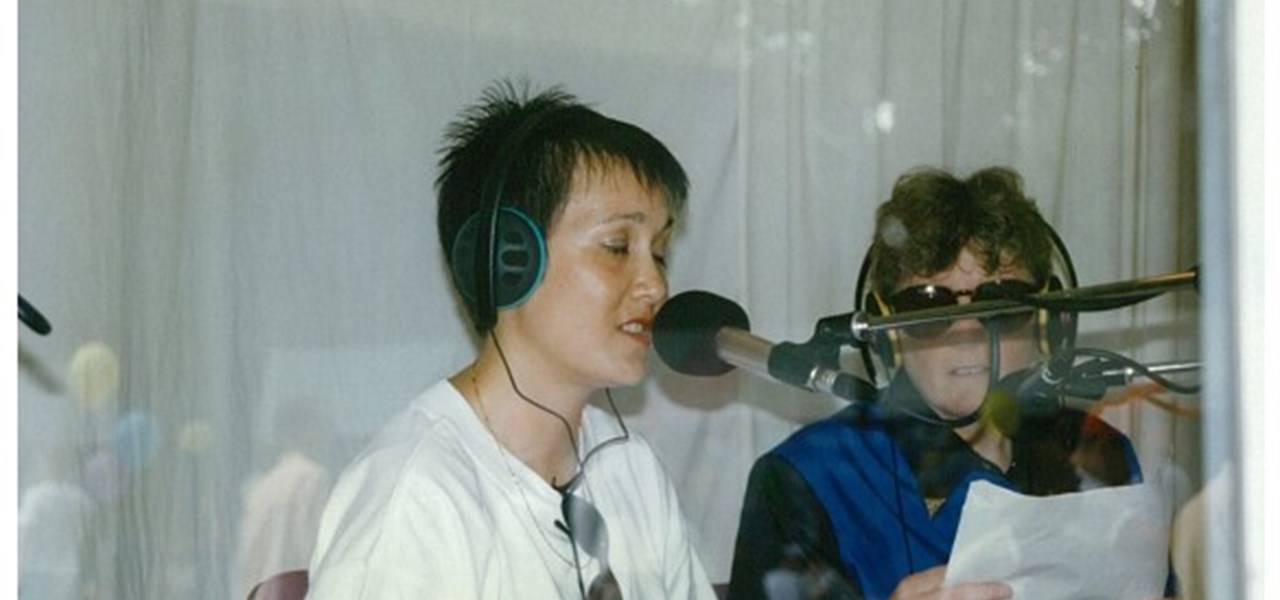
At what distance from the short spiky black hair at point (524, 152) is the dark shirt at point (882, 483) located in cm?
28

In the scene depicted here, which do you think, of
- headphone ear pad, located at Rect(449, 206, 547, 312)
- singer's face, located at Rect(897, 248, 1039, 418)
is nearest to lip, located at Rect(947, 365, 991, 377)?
singer's face, located at Rect(897, 248, 1039, 418)

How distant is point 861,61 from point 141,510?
664 mm

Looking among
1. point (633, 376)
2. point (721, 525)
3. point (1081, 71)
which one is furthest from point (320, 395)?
point (1081, 71)

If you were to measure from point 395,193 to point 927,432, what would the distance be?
1.65ft

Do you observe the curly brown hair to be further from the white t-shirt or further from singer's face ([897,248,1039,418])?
the white t-shirt

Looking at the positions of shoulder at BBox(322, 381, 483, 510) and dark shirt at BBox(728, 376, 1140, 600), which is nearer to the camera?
shoulder at BBox(322, 381, 483, 510)

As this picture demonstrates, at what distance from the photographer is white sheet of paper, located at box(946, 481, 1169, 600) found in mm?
1373

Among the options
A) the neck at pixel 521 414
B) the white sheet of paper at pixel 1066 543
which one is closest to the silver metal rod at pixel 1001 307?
the white sheet of paper at pixel 1066 543

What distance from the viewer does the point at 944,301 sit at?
1357mm

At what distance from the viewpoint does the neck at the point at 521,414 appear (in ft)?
4.01

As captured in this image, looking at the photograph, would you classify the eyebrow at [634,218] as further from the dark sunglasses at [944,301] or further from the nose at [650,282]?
the dark sunglasses at [944,301]

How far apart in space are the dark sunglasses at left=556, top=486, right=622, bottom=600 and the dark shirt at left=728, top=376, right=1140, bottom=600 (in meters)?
0.14

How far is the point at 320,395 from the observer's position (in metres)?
1.19

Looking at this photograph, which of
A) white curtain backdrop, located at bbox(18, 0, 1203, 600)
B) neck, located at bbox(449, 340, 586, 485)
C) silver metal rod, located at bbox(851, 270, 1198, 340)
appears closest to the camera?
white curtain backdrop, located at bbox(18, 0, 1203, 600)
